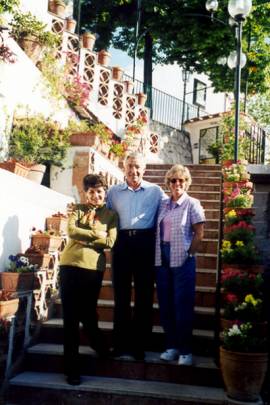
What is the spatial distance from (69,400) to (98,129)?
16.3ft

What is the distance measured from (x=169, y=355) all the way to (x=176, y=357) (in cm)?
9

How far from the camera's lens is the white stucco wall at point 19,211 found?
4.16 m

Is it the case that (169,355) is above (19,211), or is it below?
below

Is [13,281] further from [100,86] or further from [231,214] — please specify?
[100,86]

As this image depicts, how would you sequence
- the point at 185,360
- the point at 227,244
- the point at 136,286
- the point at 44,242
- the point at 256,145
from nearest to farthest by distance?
the point at 185,360
the point at 136,286
the point at 227,244
the point at 44,242
the point at 256,145

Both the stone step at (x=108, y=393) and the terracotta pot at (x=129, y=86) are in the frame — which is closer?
the stone step at (x=108, y=393)

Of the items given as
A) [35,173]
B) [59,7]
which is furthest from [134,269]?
[59,7]

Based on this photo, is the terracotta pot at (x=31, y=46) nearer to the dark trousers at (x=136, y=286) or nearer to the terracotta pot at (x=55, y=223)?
the terracotta pot at (x=55, y=223)

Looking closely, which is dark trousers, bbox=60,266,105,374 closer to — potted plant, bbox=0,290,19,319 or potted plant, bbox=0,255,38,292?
potted plant, bbox=0,290,19,319

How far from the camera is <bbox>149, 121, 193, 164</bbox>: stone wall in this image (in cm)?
1472

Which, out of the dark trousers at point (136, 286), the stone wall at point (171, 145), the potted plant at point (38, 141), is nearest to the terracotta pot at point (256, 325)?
the dark trousers at point (136, 286)

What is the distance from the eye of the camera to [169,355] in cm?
380

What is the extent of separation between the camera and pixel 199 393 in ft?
11.4

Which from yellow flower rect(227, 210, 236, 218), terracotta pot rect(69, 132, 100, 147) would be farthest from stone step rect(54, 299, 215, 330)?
terracotta pot rect(69, 132, 100, 147)
